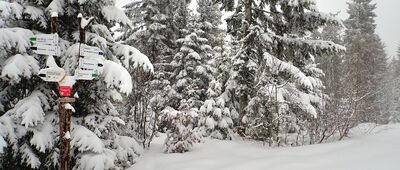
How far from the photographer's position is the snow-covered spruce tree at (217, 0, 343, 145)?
34.2 ft

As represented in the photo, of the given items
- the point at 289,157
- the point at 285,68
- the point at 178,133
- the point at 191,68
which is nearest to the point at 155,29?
the point at 191,68

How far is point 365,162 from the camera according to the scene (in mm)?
6516

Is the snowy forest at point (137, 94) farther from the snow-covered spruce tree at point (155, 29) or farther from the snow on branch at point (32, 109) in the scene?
the snow-covered spruce tree at point (155, 29)

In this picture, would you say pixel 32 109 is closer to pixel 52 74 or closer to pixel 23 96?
pixel 23 96

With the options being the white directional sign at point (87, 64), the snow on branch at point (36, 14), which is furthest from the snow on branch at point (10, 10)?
the white directional sign at point (87, 64)

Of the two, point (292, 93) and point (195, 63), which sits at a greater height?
point (195, 63)

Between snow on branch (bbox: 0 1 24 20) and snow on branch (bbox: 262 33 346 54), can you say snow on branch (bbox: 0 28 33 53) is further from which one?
snow on branch (bbox: 262 33 346 54)

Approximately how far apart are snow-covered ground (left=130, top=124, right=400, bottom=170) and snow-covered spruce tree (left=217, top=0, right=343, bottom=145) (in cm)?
132

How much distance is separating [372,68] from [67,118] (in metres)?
32.0

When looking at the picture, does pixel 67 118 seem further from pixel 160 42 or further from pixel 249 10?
pixel 160 42

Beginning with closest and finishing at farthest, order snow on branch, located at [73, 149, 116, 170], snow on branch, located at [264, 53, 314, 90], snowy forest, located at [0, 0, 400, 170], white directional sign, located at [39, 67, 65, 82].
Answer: white directional sign, located at [39, 67, 65, 82] < snowy forest, located at [0, 0, 400, 170] < snow on branch, located at [73, 149, 116, 170] < snow on branch, located at [264, 53, 314, 90]

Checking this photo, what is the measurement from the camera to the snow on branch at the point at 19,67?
5.99 metres

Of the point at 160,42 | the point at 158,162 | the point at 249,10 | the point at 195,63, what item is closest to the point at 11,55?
the point at 158,162

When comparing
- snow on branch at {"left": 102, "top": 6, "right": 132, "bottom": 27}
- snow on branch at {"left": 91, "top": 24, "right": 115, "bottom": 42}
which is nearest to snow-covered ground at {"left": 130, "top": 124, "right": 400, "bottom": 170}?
snow on branch at {"left": 91, "top": 24, "right": 115, "bottom": 42}
